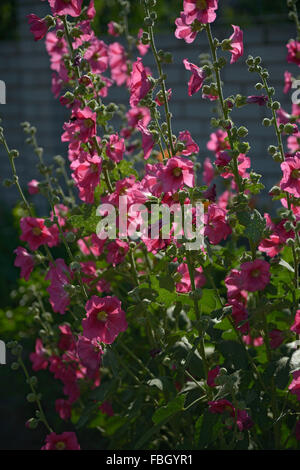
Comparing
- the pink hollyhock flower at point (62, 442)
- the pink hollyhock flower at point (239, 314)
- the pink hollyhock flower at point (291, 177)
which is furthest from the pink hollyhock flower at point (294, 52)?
the pink hollyhock flower at point (62, 442)

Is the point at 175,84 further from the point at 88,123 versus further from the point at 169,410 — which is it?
the point at 169,410

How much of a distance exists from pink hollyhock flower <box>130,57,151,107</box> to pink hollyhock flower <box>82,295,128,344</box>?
492mm

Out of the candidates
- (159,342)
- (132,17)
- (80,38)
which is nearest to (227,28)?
(132,17)

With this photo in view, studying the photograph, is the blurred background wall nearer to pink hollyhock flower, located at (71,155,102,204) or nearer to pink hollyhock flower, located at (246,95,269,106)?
pink hollyhock flower, located at (246,95,269,106)

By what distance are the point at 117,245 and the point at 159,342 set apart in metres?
0.29

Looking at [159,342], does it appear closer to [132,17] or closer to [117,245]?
[117,245]

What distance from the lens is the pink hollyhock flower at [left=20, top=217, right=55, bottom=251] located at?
1759mm

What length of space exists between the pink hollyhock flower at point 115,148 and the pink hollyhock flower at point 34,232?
0.97ft

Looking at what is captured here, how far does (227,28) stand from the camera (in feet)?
17.1

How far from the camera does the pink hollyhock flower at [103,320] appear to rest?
1.52 metres

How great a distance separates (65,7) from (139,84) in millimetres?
253

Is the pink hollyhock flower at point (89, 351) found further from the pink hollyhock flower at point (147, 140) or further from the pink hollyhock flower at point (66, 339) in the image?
the pink hollyhock flower at point (147, 140)

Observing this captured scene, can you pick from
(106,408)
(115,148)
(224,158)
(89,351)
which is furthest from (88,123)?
(106,408)

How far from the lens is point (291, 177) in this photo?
1479 millimetres
